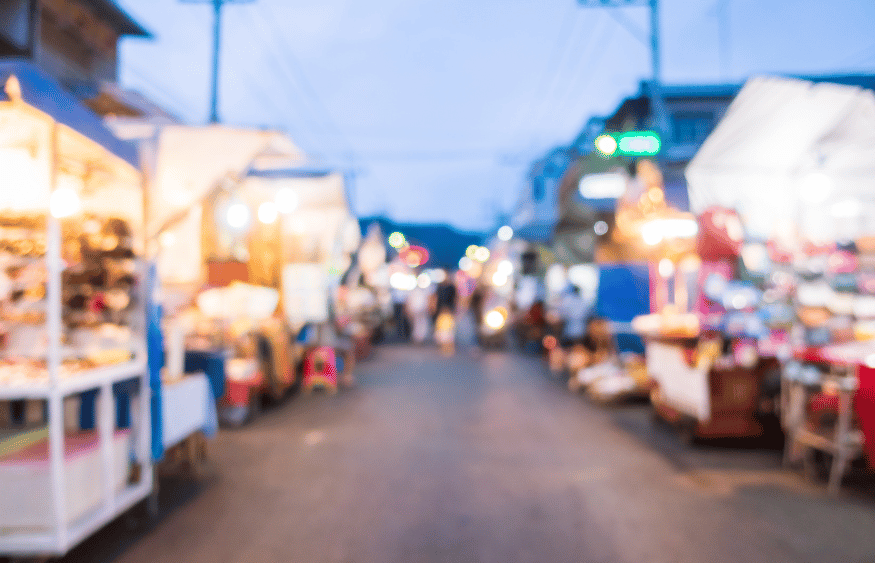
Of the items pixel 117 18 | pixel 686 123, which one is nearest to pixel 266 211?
pixel 117 18

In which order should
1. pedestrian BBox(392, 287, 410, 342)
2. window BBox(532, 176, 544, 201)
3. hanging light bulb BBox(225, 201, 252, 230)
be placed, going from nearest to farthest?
1. hanging light bulb BBox(225, 201, 252, 230)
2. pedestrian BBox(392, 287, 410, 342)
3. window BBox(532, 176, 544, 201)

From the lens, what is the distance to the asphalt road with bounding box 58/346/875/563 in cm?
408

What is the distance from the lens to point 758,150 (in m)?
A: 7.00

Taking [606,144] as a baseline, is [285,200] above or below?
below

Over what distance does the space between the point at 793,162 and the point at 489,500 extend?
16.8 feet

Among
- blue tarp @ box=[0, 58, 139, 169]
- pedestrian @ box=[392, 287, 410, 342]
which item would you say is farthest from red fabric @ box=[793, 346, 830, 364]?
pedestrian @ box=[392, 287, 410, 342]

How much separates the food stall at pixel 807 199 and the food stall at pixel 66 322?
588 centimetres

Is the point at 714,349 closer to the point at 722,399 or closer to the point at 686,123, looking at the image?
the point at 722,399

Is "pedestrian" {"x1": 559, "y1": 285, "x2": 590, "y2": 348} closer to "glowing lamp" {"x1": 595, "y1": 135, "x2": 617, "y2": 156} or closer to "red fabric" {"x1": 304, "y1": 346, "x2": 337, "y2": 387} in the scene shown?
"glowing lamp" {"x1": 595, "y1": 135, "x2": 617, "y2": 156}

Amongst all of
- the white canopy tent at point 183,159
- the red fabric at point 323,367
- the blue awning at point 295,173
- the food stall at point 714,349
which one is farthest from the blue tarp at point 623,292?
the white canopy tent at point 183,159

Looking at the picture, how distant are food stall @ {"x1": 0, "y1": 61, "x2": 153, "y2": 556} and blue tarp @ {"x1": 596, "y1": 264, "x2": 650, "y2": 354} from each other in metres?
10.1

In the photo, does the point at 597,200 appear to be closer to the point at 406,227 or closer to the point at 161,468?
the point at 161,468

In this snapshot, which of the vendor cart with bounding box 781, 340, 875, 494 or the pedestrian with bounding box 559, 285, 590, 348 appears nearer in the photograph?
the vendor cart with bounding box 781, 340, 875, 494

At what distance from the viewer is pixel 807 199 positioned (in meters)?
7.07
